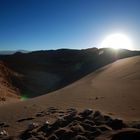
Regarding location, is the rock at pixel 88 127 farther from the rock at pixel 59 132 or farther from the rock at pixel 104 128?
the rock at pixel 59 132

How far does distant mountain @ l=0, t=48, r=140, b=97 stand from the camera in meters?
29.0

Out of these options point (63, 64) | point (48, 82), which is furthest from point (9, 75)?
point (63, 64)

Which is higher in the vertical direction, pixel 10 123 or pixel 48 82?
pixel 10 123

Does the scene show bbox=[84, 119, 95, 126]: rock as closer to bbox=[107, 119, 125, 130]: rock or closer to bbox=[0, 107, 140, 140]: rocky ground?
bbox=[0, 107, 140, 140]: rocky ground

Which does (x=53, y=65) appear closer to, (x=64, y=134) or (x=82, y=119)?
(x=82, y=119)

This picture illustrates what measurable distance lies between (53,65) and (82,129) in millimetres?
31892

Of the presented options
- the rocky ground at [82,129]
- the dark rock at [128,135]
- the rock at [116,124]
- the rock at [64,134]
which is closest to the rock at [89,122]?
the rocky ground at [82,129]

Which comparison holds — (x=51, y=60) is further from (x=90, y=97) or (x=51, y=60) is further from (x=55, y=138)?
(x=55, y=138)

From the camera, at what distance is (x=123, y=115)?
23.5 feet

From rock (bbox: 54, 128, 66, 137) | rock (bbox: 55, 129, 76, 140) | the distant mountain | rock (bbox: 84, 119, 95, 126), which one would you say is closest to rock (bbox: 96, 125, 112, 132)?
rock (bbox: 84, 119, 95, 126)

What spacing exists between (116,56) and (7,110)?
22.8 meters

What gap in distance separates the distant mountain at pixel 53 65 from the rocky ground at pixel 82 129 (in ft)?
65.3

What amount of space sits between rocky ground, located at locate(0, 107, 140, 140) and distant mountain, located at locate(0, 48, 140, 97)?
784 inches

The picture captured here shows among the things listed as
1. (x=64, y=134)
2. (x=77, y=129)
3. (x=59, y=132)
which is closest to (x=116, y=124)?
(x=77, y=129)
